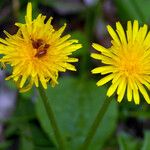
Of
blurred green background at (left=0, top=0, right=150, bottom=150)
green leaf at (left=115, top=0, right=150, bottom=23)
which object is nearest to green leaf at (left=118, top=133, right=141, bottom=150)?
blurred green background at (left=0, top=0, right=150, bottom=150)

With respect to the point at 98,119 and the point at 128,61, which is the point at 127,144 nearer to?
the point at 98,119

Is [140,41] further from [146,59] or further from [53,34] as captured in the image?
[53,34]

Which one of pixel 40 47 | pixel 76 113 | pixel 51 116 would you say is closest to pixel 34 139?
pixel 76 113

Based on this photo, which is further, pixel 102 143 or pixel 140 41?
pixel 102 143

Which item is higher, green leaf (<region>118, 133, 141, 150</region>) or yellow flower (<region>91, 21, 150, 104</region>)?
yellow flower (<region>91, 21, 150, 104</region>)

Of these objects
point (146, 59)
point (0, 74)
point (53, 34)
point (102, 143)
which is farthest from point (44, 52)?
point (0, 74)

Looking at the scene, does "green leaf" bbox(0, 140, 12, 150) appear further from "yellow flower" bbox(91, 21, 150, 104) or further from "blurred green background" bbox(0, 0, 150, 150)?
"yellow flower" bbox(91, 21, 150, 104)
